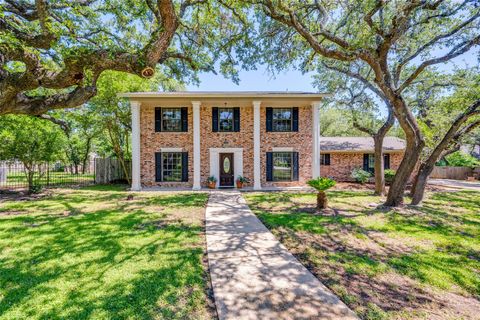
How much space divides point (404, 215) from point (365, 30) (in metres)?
7.02

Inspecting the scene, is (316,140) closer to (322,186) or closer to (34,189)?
(322,186)

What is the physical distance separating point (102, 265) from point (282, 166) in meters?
11.5

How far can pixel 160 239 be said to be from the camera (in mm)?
5270

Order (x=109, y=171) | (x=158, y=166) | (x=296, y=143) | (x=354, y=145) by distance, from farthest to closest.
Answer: (x=354, y=145) < (x=109, y=171) < (x=296, y=143) < (x=158, y=166)

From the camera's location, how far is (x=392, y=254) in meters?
4.76

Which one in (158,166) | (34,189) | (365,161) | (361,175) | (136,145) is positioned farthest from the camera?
(365,161)

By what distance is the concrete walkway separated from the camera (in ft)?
9.37

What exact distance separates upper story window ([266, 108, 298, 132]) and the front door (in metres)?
3.11

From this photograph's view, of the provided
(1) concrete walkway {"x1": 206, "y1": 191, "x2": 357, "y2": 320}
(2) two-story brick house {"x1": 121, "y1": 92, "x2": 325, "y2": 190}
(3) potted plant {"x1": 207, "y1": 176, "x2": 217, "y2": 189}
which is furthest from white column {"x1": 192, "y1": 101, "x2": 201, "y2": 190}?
(1) concrete walkway {"x1": 206, "y1": 191, "x2": 357, "y2": 320}

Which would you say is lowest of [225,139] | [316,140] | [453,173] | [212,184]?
[212,184]

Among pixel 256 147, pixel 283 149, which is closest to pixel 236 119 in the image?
pixel 256 147

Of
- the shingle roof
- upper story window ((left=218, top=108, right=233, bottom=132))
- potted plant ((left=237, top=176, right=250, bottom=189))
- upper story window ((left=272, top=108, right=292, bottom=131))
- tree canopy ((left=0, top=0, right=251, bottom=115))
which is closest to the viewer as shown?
tree canopy ((left=0, top=0, right=251, bottom=115))

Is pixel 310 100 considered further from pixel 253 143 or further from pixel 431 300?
pixel 431 300

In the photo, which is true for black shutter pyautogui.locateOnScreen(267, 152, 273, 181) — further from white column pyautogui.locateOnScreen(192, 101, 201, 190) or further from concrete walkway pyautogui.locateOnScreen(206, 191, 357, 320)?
concrete walkway pyautogui.locateOnScreen(206, 191, 357, 320)
